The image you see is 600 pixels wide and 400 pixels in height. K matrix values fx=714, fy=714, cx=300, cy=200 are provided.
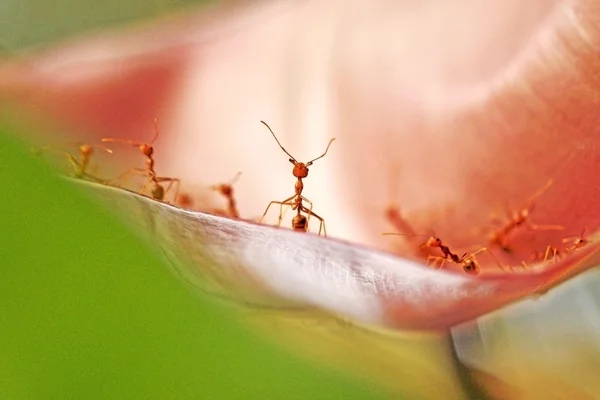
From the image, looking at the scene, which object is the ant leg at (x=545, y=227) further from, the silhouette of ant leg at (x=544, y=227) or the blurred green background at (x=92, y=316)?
the blurred green background at (x=92, y=316)

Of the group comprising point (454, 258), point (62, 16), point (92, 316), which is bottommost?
point (92, 316)

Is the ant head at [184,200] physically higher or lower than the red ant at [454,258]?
higher

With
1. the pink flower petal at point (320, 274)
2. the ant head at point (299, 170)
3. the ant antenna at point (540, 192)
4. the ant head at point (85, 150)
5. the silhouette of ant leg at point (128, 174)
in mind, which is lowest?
the pink flower petal at point (320, 274)

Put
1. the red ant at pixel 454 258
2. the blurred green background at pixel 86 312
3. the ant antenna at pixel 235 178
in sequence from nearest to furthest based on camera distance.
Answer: the blurred green background at pixel 86 312, the red ant at pixel 454 258, the ant antenna at pixel 235 178

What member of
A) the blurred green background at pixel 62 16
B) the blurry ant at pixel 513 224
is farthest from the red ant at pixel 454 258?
the blurred green background at pixel 62 16

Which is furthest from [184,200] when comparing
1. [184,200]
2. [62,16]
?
[62,16]

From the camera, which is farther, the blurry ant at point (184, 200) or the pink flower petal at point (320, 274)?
the blurry ant at point (184, 200)

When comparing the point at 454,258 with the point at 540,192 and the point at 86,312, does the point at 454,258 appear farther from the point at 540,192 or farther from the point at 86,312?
the point at 86,312

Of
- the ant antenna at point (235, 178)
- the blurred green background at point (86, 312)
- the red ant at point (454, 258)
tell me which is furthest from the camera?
the ant antenna at point (235, 178)

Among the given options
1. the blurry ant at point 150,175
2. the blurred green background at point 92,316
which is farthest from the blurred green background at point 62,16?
the blurred green background at point 92,316

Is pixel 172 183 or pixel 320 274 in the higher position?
pixel 172 183

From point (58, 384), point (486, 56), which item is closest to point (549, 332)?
point (58, 384)
